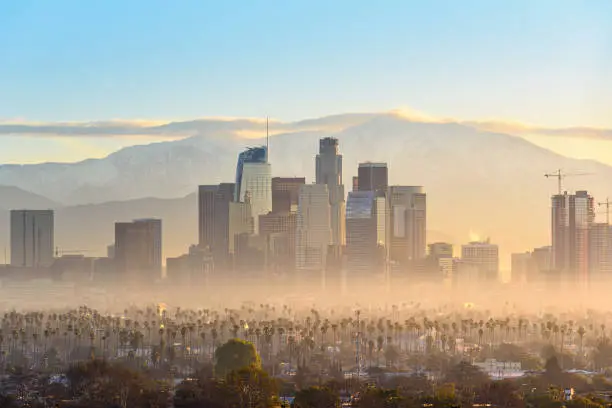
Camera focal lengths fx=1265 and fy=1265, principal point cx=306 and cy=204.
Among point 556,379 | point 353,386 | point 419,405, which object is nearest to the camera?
point 419,405

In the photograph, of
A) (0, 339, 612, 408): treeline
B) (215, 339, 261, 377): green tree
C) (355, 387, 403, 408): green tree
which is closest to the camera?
(355, 387, 403, 408): green tree

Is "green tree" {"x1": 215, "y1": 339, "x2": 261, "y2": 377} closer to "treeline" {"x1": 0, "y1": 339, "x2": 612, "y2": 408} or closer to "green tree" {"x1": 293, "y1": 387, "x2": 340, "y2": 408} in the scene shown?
"treeline" {"x1": 0, "y1": 339, "x2": 612, "y2": 408}

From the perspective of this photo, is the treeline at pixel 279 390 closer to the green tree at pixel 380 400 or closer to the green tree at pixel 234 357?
the green tree at pixel 234 357

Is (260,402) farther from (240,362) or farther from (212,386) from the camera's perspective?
(240,362)

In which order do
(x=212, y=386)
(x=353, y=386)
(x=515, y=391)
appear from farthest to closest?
(x=353, y=386), (x=515, y=391), (x=212, y=386)

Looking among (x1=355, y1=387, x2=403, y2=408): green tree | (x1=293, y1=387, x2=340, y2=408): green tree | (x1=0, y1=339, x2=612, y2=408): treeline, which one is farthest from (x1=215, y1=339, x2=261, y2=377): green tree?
(x1=355, y1=387, x2=403, y2=408): green tree

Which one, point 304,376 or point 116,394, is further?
point 304,376

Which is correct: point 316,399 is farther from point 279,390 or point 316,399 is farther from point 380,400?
point 279,390

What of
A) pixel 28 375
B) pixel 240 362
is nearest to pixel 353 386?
pixel 240 362
